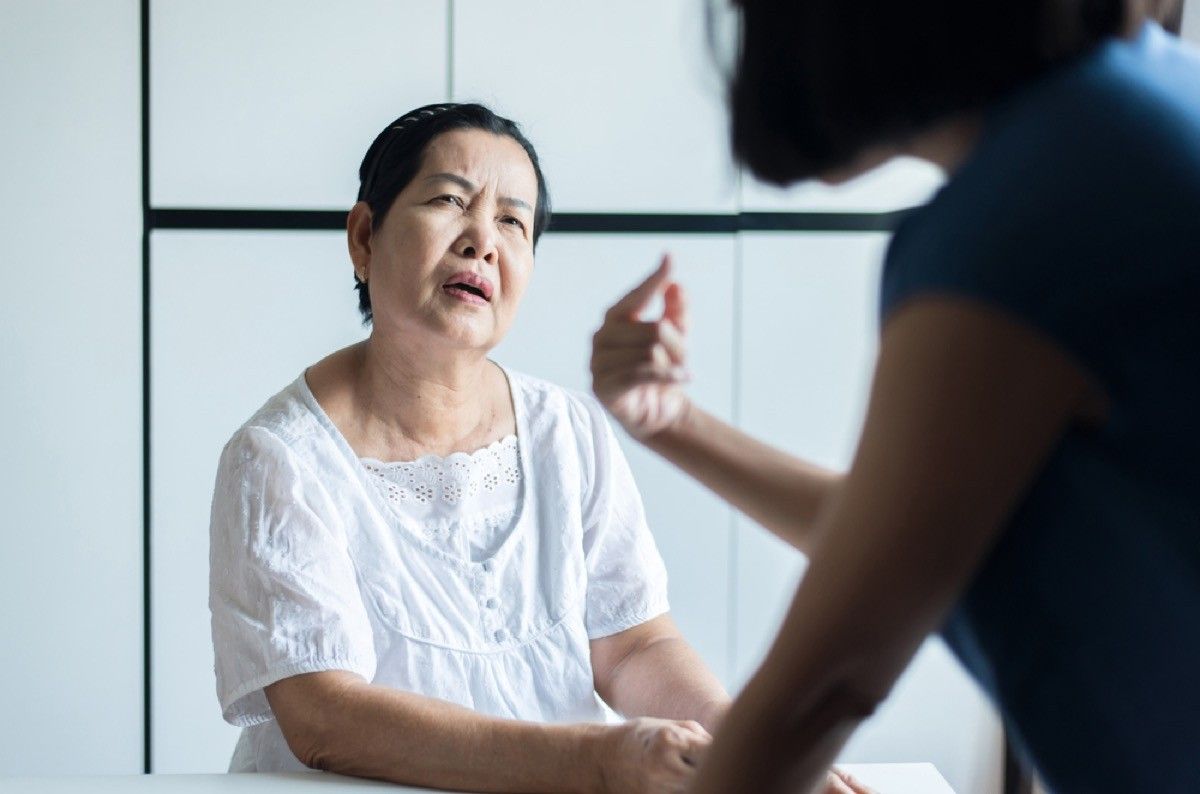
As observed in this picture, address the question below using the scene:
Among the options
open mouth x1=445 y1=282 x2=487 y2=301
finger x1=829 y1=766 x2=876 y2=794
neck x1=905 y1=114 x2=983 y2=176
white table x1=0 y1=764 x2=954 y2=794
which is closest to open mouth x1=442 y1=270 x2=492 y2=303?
open mouth x1=445 y1=282 x2=487 y2=301

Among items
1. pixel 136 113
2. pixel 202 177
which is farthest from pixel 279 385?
pixel 136 113

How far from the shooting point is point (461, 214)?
173 centimetres

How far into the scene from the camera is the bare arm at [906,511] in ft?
1.57

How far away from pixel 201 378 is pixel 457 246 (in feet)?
3.80

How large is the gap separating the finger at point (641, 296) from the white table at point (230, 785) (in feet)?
2.00

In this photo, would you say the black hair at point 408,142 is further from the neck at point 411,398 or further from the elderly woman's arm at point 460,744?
the elderly woman's arm at point 460,744

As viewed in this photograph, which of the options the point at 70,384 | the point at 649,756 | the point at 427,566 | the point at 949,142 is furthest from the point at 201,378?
the point at 949,142

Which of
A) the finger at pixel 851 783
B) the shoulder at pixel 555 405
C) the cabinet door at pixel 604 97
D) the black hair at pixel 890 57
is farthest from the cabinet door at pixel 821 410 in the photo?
the black hair at pixel 890 57

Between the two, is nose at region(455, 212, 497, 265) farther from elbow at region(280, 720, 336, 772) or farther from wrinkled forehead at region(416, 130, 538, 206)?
elbow at region(280, 720, 336, 772)

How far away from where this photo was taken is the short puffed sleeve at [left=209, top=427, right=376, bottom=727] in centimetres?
142

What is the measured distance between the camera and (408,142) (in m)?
1.74

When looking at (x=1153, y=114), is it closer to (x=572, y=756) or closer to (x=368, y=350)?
(x=572, y=756)

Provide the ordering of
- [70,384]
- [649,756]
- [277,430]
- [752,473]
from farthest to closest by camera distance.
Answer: [70,384] < [277,430] < [649,756] < [752,473]

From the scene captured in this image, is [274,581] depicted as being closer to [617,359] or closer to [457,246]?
[457,246]
